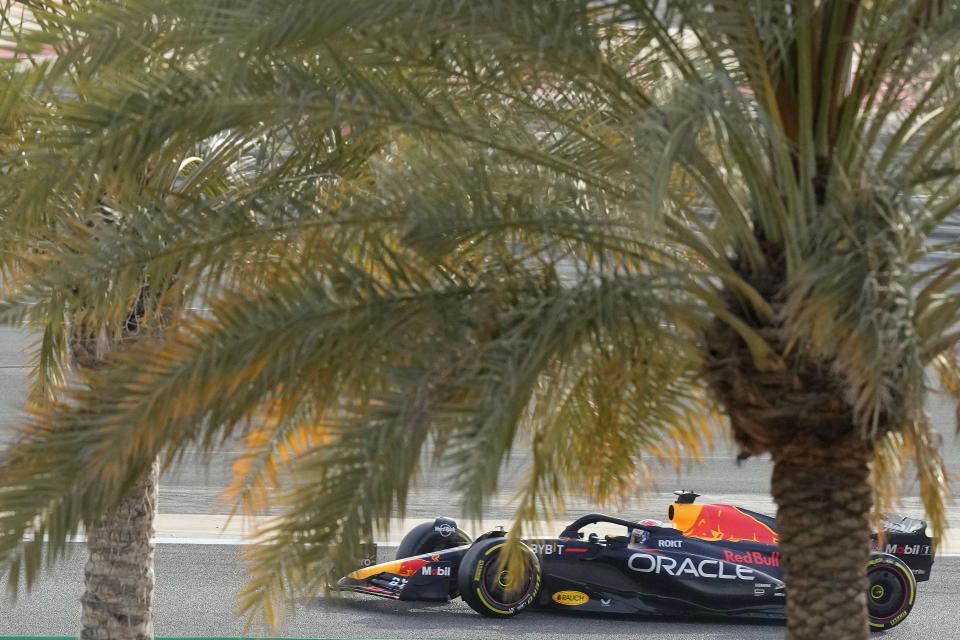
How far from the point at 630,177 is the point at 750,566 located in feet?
22.8

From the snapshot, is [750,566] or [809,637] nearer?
[809,637]

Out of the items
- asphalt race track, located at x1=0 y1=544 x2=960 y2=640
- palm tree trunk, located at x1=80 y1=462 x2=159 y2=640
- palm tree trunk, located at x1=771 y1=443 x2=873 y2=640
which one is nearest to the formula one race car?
asphalt race track, located at x1=0 y1=544 x2=960 y2=640

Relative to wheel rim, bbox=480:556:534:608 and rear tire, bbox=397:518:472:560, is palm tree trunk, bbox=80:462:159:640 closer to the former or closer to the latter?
wheel rim, bbox=480:556:534:608

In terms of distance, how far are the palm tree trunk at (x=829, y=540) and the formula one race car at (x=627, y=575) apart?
5886mm

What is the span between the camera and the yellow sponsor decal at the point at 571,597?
1142cm

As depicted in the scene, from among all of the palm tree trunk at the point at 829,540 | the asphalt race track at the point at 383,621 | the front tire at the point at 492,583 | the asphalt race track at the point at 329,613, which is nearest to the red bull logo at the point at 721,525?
the asphalt race track at the point at 329,613

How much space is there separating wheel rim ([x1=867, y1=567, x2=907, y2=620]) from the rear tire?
12.5ft

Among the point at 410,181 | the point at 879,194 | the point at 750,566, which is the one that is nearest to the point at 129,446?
the point at 410,181

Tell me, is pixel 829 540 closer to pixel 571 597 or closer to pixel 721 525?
pixel 571 597

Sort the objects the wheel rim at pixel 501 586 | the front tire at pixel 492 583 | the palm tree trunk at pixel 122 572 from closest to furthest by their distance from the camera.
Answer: the palm tree trunk at pixel 122 572 → the front tire at pixel 492 583 → the wheel rim at pixel 501 586

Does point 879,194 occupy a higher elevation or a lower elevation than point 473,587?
higher

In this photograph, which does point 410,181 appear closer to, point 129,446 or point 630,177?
point 630,177

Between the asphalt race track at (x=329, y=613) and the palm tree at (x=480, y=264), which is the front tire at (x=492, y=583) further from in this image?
the palm tree at (x=480, y=264)

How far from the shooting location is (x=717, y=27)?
185 inches
